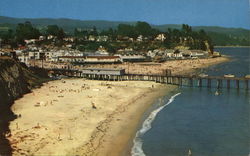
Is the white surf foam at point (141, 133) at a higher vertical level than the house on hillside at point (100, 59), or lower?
lower

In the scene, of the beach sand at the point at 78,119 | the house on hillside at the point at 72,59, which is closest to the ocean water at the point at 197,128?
the beach sand at the point at 78,119

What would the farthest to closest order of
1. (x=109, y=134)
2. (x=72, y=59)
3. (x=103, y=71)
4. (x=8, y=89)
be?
(x=72, y=59) → (x=103, y=71) → (x=8, y=89) → (x=109, y=134)

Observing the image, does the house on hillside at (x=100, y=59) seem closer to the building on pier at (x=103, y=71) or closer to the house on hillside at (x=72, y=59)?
the house on hillside at (x=72, y=59)

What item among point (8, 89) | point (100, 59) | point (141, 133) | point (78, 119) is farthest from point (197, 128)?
point (100, 59)

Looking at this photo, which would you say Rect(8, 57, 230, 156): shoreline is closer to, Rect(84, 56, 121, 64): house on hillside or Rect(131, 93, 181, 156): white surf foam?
Rect(131, 93, 181, 156): white surf foam

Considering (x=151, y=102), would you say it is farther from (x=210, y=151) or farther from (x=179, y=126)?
(x=210, y=151)

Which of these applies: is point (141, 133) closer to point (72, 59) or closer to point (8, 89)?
point (8, 89)
